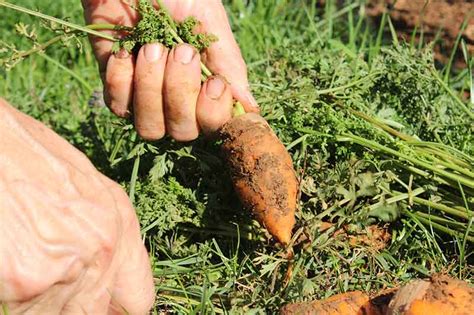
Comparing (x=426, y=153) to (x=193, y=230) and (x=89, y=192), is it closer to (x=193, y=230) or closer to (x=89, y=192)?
(x=193, y=230)

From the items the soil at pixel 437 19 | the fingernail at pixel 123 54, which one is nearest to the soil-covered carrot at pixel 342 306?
the fingernail at pixel 123 54

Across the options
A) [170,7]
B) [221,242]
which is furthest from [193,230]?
[170,7]

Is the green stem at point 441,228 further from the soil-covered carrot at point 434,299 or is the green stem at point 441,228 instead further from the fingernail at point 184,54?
the fingernail at point 184,54

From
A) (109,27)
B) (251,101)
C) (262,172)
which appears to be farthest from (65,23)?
(262,172)

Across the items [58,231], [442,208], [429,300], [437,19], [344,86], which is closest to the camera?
[58,231]

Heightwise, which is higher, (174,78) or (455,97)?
(174,78)

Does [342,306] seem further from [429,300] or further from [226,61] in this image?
[226,61]

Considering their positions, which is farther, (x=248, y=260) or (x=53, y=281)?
(x=248, y=260)
